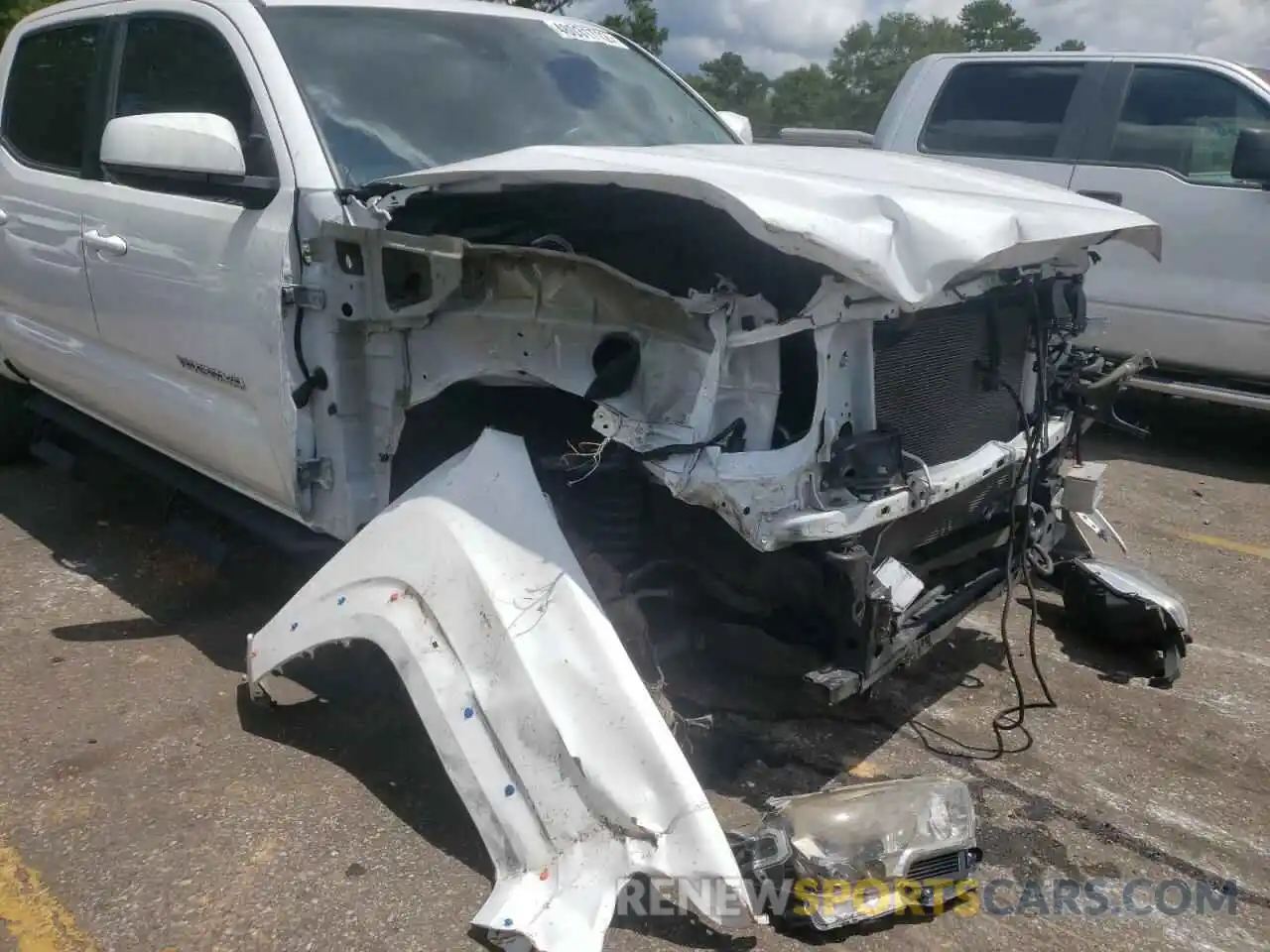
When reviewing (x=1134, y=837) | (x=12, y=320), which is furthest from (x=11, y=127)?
(x=1134, y=837)

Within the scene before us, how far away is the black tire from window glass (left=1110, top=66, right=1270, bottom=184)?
A: 19.1ft

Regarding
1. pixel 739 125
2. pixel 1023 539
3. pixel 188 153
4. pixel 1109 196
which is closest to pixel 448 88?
pixel 188 153

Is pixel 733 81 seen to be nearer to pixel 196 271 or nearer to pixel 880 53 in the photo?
pixel 880 53

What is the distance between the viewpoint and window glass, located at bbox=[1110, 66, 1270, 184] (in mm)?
5809

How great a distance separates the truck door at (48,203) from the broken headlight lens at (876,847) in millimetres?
3157

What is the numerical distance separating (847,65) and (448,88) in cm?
3084

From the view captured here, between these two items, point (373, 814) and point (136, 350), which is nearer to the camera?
point (373, 814)

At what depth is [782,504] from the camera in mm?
2420

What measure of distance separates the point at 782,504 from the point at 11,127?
3.98 m

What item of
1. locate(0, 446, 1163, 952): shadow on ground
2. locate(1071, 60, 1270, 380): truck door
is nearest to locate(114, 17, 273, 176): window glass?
locate(0, 446, 1163, 952): shadow on ground

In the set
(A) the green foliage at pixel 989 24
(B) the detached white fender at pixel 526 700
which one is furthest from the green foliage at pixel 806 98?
(B) the detached white fender at pixel 526 700

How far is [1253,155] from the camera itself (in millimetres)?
5457

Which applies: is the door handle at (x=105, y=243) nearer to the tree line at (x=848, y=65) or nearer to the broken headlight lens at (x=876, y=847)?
the broken headlight lens at (x=876, y=847)

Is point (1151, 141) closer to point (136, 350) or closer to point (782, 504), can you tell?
point (782, 504)
